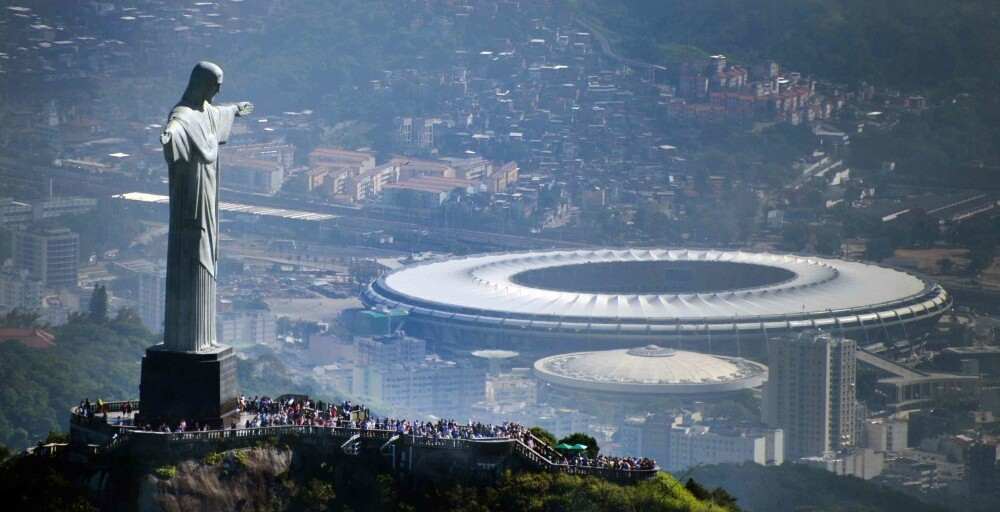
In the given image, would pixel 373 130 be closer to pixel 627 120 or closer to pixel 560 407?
pixel 627 120

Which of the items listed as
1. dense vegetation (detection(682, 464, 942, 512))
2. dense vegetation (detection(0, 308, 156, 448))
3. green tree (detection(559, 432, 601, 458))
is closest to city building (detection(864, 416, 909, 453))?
dense vegetation (detection(682, 464, 942, 512))

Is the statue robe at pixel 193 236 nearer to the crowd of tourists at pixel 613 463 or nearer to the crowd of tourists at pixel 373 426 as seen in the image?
the crowd of tourists at pixel 373 426

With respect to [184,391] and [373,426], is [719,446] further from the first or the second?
Answer: [184,391]

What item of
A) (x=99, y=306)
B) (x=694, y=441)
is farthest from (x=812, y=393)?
(x=99, y=306)

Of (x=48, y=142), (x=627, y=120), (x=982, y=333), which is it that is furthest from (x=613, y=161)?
(x=982, y=333)

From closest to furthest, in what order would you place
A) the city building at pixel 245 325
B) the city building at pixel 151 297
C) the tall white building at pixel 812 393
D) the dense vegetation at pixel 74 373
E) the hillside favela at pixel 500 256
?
the hillside favela at pixel 500 256 < the dense vegetation at pixel 74 373 < the tall white building at pixel 812 393 < the city building at pixel 151 297 < the city building at pixel 245 325

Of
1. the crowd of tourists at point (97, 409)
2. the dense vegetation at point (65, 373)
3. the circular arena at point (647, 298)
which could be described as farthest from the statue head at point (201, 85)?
the circular arena at point (647, 298)

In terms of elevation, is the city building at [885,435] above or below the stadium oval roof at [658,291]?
below
